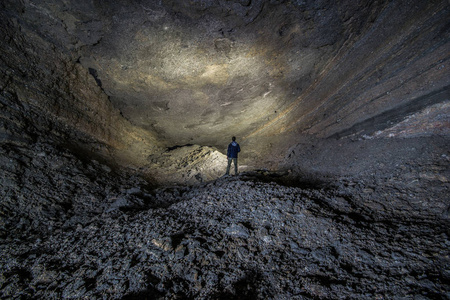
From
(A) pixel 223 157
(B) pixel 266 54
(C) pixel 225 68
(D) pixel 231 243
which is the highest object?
(B) pixel 266 54

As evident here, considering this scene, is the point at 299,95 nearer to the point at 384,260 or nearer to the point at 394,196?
the point at 394,196

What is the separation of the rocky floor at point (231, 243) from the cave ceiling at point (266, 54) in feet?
7.63

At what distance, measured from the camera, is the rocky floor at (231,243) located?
59.8 inches

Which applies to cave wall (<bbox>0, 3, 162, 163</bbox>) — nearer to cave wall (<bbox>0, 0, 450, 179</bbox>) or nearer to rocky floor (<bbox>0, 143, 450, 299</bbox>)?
cave wall (<bbox>0, 0, 450, 179</bbox>)

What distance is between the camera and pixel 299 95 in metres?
5.85

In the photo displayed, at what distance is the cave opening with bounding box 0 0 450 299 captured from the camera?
1.69 meters

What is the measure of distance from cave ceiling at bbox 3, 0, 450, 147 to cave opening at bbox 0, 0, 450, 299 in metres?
0.03

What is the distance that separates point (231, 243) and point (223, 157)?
5.34m

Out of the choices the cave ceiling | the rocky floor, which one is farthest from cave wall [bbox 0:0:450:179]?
the rocky floor

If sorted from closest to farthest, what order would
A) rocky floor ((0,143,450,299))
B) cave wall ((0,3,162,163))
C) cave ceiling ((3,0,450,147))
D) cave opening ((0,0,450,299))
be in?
rocky floor ((0,143,450,299))
cave opening ((0,0,450,299))
cave ceiling ((3,0,450,147))
cave wall ((0,3,162,163))

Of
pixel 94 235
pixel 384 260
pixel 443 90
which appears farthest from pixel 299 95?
pixel 94 235

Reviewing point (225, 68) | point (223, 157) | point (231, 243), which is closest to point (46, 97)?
point (225, 68)

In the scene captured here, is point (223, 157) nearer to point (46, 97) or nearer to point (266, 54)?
point (266, 54)

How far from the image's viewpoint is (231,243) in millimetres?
2053
